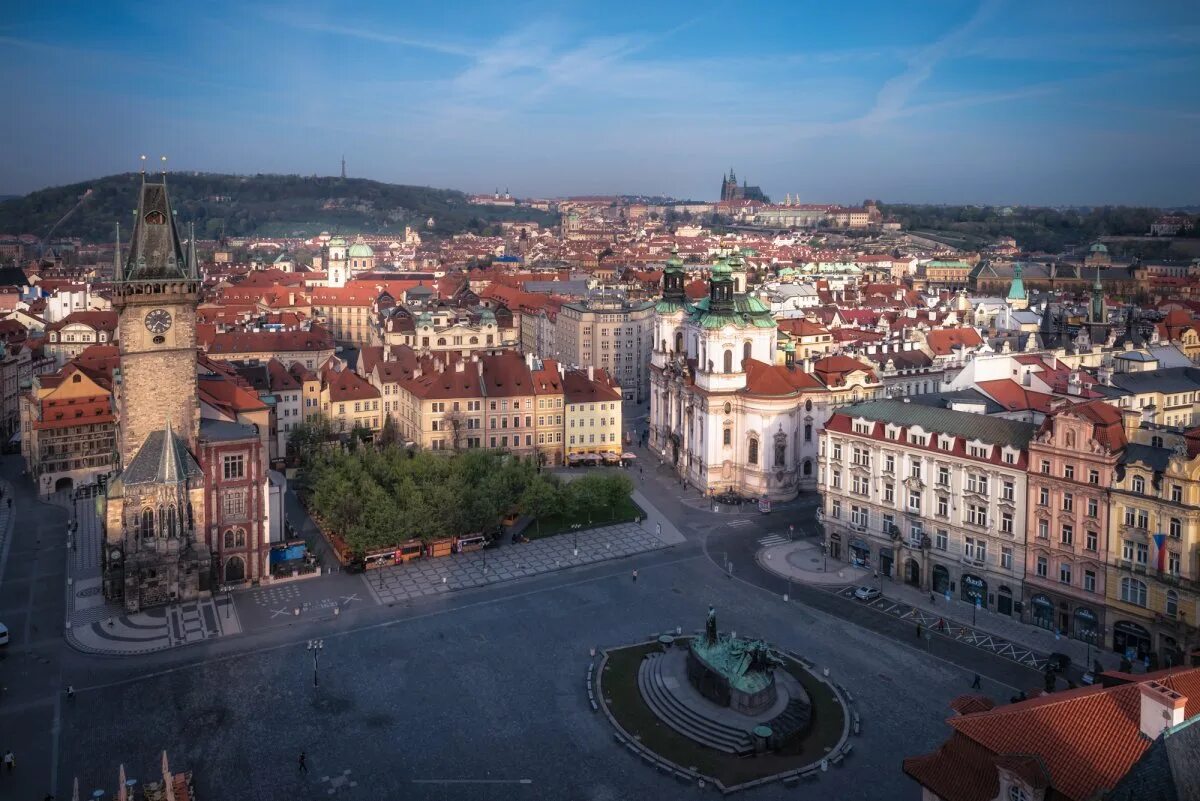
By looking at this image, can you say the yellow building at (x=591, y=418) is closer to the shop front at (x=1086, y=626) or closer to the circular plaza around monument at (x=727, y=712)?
the circular plaza around monument at (x=727, y=712)

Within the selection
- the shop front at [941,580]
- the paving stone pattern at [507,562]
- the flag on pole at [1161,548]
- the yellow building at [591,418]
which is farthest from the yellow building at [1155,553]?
the yellow building at [591,418]

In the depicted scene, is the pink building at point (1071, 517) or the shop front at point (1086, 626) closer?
the pink building at point (1071, 517)

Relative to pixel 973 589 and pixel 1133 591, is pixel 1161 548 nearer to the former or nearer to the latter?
pixel 1133 591

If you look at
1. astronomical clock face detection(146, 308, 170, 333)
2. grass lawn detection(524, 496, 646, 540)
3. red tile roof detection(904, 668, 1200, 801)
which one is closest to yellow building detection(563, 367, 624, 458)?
grass lawn detection(524, 496, 646, 540)

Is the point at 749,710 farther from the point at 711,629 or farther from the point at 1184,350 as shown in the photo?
the point at 1184,350

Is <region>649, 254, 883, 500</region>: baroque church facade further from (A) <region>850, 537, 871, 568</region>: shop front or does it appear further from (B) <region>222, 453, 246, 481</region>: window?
(B) <region>222, 453, 246, 481</region>: window

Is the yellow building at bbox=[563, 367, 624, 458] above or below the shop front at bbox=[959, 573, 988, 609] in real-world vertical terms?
above

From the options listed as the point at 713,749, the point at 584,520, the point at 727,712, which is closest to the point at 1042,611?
the point at 727,712
